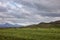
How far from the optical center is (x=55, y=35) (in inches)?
94.9

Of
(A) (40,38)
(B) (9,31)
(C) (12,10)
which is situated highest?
(C) (12,10)

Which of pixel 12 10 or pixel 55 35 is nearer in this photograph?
pixel 55 35

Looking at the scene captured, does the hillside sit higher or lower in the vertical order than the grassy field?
higher

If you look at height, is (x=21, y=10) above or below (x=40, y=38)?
above

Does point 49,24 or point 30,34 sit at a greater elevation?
point 49,24

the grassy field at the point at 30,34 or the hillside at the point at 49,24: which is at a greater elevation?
the hillside at the point at 49,24

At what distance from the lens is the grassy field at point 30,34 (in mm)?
2418

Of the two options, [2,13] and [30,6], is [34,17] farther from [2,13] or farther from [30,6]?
[2,13]

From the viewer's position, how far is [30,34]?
8.07ft

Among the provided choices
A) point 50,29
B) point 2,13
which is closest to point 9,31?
point 2,13

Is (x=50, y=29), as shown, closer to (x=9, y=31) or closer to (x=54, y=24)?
(x=54, y=24)

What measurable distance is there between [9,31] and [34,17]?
0.51 metres

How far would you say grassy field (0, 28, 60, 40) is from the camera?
2.42 m

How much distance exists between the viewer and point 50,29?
8.16 feet
